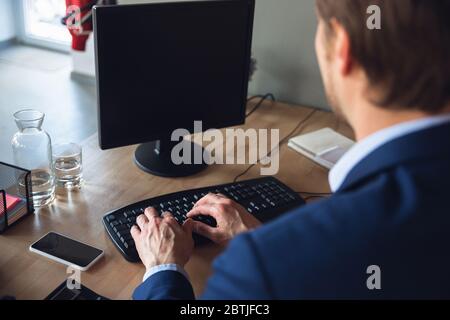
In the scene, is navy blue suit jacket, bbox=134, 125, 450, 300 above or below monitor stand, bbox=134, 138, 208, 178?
above

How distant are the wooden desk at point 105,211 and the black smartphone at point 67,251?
0.04ft

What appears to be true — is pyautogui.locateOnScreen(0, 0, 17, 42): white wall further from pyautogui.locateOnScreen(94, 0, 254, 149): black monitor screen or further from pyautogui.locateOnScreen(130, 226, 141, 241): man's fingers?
pyautogui.locateOnScreen(130, 226, 141, 241): man's fingers

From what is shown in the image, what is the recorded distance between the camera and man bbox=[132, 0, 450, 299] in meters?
0.67

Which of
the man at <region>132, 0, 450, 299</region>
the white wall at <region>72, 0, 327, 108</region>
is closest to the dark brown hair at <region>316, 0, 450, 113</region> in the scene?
the man at <region>132, 0, 450, 299</region>

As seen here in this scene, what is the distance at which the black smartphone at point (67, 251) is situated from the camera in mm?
1098

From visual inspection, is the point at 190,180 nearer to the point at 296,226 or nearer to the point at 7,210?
the point at 7,210

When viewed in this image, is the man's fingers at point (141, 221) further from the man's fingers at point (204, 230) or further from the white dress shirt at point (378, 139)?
the white dress shirt at point (378, 139)

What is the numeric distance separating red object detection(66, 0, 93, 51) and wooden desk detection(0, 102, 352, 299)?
1916 millimetres

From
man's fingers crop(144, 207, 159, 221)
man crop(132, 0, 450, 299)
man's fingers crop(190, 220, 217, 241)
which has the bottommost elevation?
man's fingers crop(190, 220, 217, 241)

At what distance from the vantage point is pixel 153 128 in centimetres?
145

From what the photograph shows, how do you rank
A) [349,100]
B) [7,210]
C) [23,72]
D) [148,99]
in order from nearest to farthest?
[349,100] → [7,210] → [148,99] → [23,72]

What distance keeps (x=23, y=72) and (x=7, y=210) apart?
3140 millimetres

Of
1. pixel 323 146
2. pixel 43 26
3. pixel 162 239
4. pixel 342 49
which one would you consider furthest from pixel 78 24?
pixel 342 49
